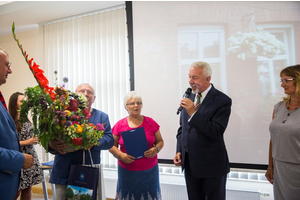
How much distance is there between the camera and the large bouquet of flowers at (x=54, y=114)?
1.42 m

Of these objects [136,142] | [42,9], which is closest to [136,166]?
[136,142]

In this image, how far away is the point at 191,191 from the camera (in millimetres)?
2006

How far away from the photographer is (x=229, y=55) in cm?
287

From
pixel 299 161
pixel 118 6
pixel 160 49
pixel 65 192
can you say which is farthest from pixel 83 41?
pixel 299 161

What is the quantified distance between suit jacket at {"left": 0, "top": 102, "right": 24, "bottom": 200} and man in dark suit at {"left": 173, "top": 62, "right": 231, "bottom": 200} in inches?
50.0

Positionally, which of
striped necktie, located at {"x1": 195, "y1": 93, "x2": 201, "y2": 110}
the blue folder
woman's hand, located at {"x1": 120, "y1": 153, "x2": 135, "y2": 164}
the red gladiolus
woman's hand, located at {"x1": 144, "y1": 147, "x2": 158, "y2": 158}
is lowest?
woman's hand, located at {"x1": 120, "y1": 153, "x2": 135, "y2": 164}

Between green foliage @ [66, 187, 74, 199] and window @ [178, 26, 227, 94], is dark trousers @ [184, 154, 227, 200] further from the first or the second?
window @ [178, 26, 227, 94]

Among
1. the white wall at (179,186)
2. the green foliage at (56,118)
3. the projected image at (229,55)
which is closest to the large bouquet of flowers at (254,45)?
the projected image at (229,55)

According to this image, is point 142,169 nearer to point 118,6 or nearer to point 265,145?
point 265,145

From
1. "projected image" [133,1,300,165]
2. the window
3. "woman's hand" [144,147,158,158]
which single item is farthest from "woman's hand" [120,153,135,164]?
the window

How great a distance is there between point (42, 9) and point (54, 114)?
10.3ft

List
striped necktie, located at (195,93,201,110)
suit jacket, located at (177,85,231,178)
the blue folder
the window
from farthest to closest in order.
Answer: the window
the blue folder
striped necktie, located at (195,93,201,110)
suit jacket, located at (177,85,231,178)

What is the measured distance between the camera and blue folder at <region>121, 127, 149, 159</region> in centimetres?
213

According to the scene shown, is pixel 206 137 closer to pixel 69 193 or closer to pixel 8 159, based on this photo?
pixel 69 193
